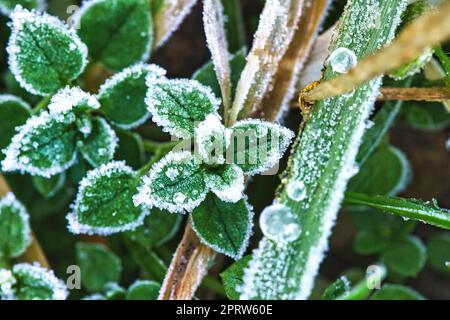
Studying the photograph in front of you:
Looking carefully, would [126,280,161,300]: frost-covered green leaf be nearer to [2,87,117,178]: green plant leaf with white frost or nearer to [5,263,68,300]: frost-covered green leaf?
[5,263,68,300]: frost-covered green leaf

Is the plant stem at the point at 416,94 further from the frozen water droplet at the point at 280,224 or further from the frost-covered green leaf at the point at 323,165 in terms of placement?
→ the frozen water droplet at the point at 280,224

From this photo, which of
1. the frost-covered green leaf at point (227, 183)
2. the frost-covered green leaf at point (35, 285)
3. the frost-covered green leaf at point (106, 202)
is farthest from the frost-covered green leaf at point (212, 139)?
the frost-covered green leaf at point (35, 285)

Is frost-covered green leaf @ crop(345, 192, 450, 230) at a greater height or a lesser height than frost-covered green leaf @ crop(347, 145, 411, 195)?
lesser

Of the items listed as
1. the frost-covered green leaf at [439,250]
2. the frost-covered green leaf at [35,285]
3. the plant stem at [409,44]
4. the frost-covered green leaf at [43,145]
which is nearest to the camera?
the plant stem at [409,44]

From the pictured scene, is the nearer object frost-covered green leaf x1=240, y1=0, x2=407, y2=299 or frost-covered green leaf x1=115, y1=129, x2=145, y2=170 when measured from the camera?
frost-covered green leaf x1=240, y1=0, x2=407, y2=299

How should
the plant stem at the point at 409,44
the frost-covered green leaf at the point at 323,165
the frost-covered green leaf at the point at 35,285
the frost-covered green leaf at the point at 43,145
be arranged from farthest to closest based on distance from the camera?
the frost-covered green leaf at the point at 35,285 → the frost-covered green leaf at the point at 43,145 → the frost-covered green leaf at the point at 323,165 → the plant stem at the point at 409,44

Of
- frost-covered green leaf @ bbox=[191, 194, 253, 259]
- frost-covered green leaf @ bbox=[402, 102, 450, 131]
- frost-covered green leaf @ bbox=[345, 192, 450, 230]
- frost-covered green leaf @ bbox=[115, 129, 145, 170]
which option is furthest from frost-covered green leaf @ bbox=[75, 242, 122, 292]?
frost-covered green leaf @ bbox=[402, 102, 450, 131]
